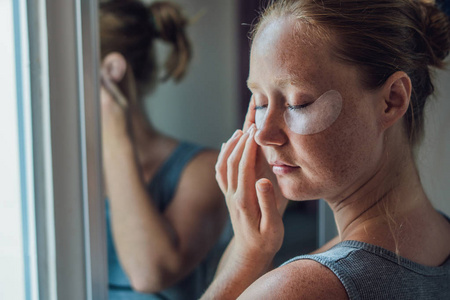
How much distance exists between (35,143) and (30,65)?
0.42ft

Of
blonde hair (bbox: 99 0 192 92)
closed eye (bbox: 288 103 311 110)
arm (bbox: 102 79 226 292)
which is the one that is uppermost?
blonde hair (bbox: 99 0 192 92)

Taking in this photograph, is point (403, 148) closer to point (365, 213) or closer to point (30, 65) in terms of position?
point (365, 213)

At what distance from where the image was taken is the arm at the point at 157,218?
1.10 metres

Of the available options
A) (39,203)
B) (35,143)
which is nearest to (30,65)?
(35,143)

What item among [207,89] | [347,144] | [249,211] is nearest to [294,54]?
[347,144]

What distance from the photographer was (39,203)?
2.35 feet

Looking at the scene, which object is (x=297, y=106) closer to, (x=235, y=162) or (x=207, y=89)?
(x=235, y=162)

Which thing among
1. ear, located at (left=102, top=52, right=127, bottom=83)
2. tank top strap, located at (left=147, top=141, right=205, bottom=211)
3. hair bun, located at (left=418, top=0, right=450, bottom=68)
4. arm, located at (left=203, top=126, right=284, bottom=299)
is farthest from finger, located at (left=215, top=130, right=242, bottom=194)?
ear, located at (left=102, top=52, right=127, bottom=83)

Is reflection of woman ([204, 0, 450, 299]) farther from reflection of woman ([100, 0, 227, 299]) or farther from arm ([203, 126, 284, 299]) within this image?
reflection of woman ([100, 0, 227, 299])

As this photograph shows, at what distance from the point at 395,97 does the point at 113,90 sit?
0.78 metres

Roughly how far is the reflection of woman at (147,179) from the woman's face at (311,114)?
544 mm

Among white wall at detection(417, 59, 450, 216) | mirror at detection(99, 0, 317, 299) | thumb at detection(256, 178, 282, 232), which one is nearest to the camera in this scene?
thumb at detection(256, 178, 282, 232)

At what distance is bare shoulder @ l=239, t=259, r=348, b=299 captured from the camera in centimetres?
50

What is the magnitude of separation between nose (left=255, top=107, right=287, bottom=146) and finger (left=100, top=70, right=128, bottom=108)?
0.67m
